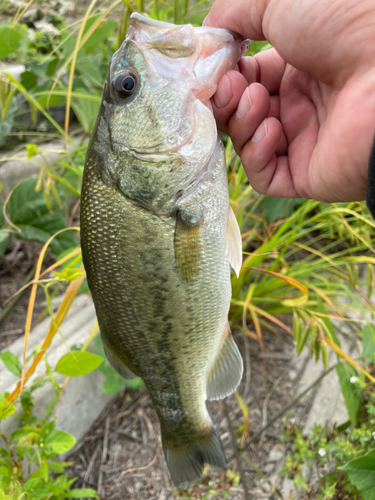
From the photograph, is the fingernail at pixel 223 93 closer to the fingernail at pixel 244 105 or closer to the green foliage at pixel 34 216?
the fingernail at pixel 244 105

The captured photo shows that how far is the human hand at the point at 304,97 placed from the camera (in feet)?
2.21

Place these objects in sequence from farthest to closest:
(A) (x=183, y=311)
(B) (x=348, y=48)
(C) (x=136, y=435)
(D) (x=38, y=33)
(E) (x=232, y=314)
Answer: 1. (D) (x=38, y=33)
2. (E) (x=232, y=314)
3. (C) (x=136, y=435)
4. (A) (x=183, y=311)
5. (B) (x=348, y=48)

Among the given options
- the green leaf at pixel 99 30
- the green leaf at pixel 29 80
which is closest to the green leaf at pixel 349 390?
the green leaf at pixel 99 30

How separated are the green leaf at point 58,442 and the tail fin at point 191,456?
0.28m

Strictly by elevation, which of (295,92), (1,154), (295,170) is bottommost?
(1,154)

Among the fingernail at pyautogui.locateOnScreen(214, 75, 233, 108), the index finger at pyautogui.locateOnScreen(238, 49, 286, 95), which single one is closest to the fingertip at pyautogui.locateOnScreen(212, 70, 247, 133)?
the fingernail at pyautogui.locateOnScreen(214, 75, 233, 108)

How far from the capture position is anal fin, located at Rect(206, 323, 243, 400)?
0.96 meters

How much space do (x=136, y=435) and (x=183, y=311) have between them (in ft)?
3.40

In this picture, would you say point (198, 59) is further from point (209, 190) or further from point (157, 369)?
point (157, 369)

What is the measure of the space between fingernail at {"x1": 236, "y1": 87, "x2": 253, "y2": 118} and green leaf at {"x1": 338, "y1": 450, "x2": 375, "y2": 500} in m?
0.98

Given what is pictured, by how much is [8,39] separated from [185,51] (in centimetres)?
107

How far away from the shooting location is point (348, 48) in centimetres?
67

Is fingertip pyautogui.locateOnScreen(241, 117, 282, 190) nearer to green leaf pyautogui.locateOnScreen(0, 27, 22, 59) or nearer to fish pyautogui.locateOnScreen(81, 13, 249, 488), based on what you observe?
fish pyautogui.locateOnScreen(81, 13, 249, 488)

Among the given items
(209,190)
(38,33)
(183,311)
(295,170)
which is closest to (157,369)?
(183,311)
